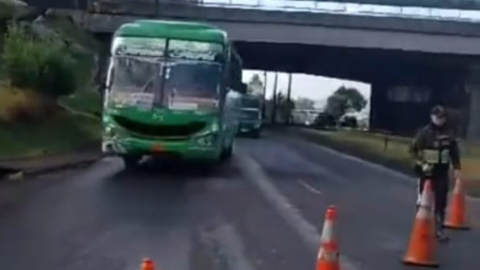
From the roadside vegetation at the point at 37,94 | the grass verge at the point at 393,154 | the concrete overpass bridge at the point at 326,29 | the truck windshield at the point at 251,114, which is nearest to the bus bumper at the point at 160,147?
the roadside vegetation at the point at 37,94

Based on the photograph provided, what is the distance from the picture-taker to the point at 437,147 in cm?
1656

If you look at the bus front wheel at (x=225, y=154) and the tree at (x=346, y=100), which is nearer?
the bus front wheel at (x=225, y=154)

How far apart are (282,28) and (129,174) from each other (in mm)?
41164

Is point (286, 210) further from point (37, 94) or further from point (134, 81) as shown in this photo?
point (37, 94)

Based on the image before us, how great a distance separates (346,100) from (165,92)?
13053cm

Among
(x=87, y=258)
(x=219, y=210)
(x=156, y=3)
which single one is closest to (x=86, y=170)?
(x=219, y=210)

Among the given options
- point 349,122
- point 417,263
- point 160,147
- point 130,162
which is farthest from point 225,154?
point 349,122

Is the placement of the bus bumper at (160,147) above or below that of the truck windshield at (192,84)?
below

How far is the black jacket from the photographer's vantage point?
16.6 meters

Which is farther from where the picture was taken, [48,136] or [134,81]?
[48,136]

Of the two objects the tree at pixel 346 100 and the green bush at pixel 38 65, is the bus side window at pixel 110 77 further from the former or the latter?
the tree at pixel 346 100

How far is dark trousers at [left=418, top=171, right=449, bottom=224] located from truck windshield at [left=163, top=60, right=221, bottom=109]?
11.9 metres

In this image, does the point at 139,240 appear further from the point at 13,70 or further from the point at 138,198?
the point at 13,70

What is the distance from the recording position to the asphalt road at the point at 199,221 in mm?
14326
